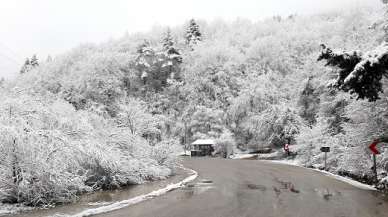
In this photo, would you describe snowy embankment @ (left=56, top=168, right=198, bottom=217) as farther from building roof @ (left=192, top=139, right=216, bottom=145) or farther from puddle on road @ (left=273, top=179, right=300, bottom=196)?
building roof @ (left=192, top=139, right=216, bottom=145)

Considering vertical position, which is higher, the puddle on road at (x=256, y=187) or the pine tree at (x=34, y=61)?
the pine tree at (x=34, y=61)

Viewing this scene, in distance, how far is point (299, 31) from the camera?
103938 millimetres

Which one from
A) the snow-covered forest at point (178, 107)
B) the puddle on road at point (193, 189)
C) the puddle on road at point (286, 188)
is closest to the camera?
the snow-covered forest at point (178, 107)

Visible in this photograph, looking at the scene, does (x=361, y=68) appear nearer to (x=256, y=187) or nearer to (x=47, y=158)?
(x=256, y=187)

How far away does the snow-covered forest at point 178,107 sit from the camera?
Result: 14.3m

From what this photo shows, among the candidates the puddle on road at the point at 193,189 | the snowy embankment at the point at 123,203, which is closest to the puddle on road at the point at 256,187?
the puddle on road at the point at 193,189

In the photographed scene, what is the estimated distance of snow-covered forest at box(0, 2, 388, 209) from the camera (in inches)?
563

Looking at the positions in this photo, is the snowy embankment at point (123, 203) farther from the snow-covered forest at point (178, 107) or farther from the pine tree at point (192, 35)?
the pine tree at point (192, 35)

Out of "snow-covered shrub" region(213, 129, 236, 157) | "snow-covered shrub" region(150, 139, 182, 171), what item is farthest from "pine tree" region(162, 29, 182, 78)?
"snow-covered shrub" region(150, 139, 182, 171)

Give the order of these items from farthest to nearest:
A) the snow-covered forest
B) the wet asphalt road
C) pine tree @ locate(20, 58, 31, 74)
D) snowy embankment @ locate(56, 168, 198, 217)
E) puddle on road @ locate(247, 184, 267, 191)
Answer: pine tree @ locate(20, 58, 31, 74) → puddle on road @ locate(247, 184, 267, 191) → the snow-covered forest → snowy embankment @ locate(56, 168, 198, 217) → the wet asphalt road

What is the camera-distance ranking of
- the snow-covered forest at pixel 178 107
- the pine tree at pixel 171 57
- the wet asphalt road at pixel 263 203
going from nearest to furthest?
the wet asphalt road at pixel 263 203, the snow-covered forest at pixel 178 107, the pine tree at pixel 171 57

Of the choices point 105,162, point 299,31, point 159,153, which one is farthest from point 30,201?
point 299,31

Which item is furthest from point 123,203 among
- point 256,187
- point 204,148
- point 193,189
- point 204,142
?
point 204,142

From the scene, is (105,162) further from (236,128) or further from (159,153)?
(236,128)
